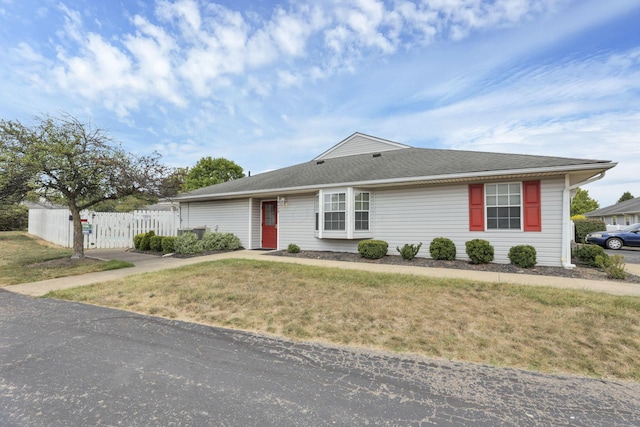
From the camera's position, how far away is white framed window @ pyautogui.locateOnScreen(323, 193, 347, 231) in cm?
1063

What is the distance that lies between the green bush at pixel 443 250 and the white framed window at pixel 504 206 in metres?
1.20

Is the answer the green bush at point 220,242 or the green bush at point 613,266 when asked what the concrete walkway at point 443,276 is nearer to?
the green bush at point 613,266

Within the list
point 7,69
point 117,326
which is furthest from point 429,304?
point 7,69

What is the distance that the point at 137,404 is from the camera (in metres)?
2.36

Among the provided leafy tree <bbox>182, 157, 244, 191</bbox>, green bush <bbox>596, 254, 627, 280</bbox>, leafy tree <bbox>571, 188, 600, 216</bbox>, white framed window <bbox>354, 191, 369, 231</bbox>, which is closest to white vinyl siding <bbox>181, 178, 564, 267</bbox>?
white framed window <bbox>354, 191, 369, 231</bbox>

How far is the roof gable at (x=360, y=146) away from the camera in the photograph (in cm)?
1448

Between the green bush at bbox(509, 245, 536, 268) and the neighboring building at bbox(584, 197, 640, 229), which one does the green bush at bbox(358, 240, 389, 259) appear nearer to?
the green bush at bbox(509, 245, 536, 268)

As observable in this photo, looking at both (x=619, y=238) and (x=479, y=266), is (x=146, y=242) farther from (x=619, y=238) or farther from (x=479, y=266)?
(x=619, y=238)

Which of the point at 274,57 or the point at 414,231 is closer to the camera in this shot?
the point at 414,231

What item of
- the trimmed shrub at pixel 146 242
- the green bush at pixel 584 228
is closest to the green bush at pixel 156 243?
the trimmed shrub at pixel 146 242

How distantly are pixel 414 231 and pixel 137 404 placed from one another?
8935 mm

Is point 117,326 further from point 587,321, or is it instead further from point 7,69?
point 7,69

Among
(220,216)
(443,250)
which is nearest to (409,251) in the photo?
(443,250)

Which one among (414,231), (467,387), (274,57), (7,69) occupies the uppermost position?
(274,57)
